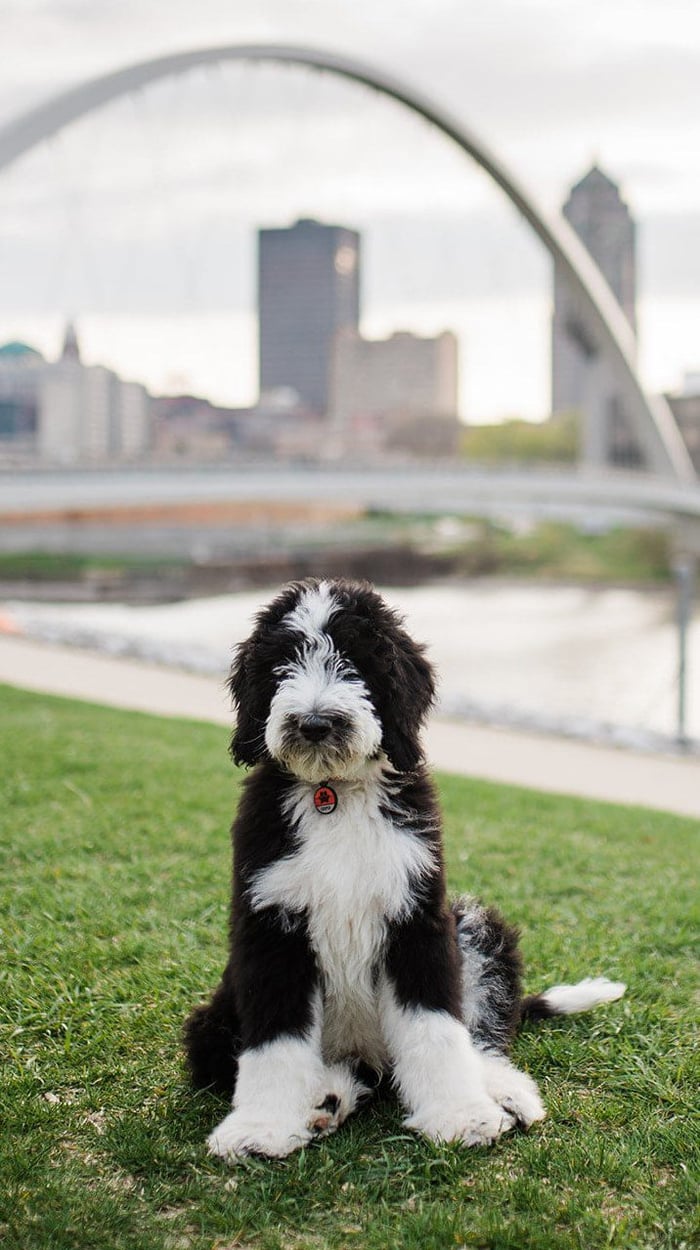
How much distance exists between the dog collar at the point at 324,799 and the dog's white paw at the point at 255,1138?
21.6 inches

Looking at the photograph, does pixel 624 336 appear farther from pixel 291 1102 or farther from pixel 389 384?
pixel 291 1102

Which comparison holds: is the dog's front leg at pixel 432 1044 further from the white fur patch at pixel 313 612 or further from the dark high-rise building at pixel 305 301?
the dark high-rise building at pixel 305 301

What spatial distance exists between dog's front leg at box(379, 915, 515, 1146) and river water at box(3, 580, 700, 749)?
1.99 ft

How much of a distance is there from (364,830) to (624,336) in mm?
36442

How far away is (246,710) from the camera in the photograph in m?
2.31

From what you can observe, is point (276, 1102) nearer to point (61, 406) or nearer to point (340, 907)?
point (340, 907)

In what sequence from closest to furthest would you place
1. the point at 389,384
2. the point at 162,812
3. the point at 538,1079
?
the point at 538,1079, the point at 162,812, the point at 389,384

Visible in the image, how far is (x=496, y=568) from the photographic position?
1490 inches

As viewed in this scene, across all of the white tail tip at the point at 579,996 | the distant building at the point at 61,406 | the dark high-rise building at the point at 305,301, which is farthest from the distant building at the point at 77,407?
the white tail tip at the point at 579,996

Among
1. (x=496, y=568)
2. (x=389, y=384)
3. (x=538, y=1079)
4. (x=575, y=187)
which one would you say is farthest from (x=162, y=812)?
(x=575, y=187)

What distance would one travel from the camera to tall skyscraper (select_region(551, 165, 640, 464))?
132 feet

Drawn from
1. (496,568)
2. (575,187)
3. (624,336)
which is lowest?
(496,568)

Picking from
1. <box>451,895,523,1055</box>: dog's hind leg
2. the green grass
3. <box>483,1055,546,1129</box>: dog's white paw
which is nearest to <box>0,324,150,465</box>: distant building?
the green grass

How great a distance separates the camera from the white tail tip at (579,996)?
9.48 ft
